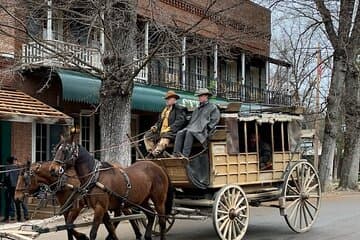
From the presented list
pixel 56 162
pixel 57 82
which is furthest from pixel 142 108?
pixel 56 162

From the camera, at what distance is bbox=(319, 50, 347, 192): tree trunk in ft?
82.5

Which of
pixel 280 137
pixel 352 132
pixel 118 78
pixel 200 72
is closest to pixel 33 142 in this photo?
pixel 118 78

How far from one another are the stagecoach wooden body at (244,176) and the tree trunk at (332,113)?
494 inches

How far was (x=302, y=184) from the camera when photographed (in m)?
12.6

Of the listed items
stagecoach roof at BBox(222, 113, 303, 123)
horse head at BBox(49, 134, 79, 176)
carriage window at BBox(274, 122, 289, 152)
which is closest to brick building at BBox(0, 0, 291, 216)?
stagecoach roof at BBox(222, 113, 303, 123)

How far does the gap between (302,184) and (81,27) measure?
8.56 meters

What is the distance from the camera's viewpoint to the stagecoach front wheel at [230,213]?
33.7ft

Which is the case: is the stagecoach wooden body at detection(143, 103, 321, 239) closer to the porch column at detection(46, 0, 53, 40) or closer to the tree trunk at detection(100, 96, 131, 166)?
the tree trunk at detection(100, 96, 131, 166)

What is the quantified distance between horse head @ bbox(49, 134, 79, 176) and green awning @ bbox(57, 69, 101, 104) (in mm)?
7306

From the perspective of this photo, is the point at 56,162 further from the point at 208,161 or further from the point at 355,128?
the point at 355,128

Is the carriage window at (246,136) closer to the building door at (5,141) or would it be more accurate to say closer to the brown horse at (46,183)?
the brown horse at (46,183)

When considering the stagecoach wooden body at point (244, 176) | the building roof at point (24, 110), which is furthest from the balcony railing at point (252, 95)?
the stagecoach wooden body at point (244, 176)

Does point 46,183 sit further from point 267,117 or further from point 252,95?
point 252,95

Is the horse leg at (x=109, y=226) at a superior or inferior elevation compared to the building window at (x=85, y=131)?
inferior
